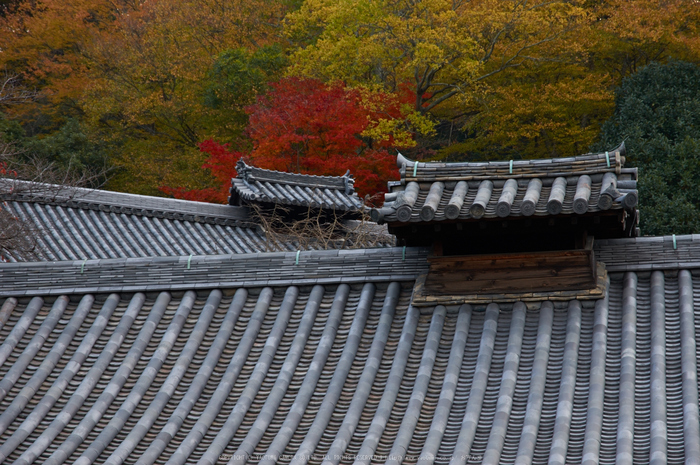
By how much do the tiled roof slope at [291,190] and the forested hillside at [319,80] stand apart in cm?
375

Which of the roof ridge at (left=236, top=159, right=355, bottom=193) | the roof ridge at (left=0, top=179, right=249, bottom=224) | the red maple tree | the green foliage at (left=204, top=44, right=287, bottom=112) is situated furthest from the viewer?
the green foliage at (left=204, top=44, right=287, bottom=112)

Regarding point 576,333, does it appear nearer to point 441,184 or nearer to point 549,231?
point 549,231

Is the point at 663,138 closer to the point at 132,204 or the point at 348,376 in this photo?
the point at 132,204

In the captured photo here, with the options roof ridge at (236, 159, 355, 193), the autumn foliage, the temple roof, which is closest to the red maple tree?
the autumn foliage

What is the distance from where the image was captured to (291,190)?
1853 centimetres

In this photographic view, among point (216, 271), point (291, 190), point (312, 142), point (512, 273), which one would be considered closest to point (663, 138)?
point (312, 142)

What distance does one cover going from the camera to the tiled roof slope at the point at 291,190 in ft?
58.3

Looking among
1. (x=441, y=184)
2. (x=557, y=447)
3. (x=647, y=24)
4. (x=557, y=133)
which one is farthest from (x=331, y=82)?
(x=557, y=447)

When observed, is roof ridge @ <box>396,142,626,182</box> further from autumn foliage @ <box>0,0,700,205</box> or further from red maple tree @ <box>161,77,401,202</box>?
autumn foliage @ <box>0,0,700,205</box>

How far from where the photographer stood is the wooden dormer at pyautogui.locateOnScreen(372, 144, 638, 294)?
5.86 meters

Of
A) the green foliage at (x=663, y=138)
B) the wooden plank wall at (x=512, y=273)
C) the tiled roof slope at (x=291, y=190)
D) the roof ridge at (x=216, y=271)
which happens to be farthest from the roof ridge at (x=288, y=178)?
the wooden plank wall at (x=512, y=273)

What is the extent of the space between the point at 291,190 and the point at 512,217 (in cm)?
1304

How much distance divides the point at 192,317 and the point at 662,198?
16.4 meters

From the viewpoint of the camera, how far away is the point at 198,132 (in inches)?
1271
